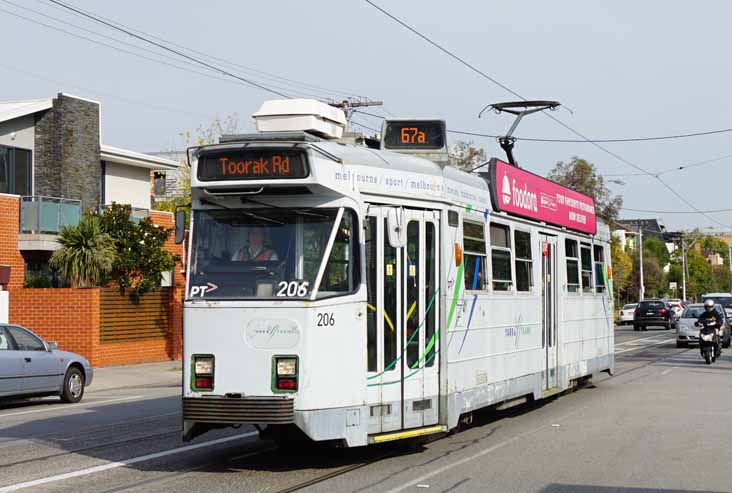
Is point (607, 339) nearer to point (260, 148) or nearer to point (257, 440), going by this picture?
point (257, 440)

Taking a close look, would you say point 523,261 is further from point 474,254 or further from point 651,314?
point 651,314

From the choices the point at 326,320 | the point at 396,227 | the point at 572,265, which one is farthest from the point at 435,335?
the point at 572,265

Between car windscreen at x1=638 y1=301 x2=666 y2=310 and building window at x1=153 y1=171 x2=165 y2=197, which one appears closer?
building window at x1=153 y1=171 x2=165 y2=197

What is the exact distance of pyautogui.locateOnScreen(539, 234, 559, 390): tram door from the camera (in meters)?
15.2

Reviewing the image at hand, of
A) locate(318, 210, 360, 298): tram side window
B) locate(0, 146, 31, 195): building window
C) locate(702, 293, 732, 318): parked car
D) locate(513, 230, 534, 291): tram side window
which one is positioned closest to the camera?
locate(318, 210, 360, 298): tram side window

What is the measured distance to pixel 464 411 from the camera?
11.6 m

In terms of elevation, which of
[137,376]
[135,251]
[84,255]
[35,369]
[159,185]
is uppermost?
[159,185]

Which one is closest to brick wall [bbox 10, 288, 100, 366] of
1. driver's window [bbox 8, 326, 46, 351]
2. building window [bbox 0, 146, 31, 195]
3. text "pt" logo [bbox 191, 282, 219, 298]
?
building window [bbox 0, 146, 31, 195]

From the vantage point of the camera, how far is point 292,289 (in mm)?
9406

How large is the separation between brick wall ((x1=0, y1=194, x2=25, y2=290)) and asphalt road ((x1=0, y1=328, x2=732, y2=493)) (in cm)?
1219

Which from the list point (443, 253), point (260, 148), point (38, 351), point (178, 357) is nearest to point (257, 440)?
point (443, 253)

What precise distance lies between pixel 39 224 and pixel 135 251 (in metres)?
3.02

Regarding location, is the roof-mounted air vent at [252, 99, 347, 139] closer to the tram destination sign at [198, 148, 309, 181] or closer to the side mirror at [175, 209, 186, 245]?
the tram destination sign at [198, 148, 309, 181]

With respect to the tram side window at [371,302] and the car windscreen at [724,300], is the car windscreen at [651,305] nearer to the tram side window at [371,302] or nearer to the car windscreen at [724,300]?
the car windscreen at [724,300]
